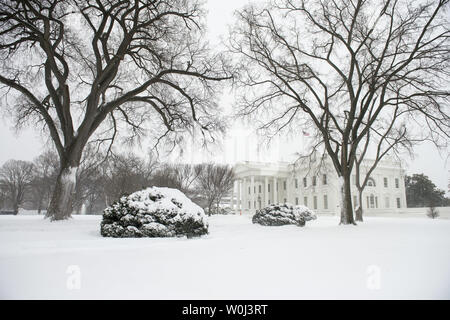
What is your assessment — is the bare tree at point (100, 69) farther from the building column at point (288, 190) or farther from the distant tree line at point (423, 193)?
the distant tree line at point (423, 193)

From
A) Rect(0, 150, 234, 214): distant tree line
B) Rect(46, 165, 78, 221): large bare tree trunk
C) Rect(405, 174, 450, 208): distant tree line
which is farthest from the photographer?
Rect(405, 174, 450, 208): distant tree line

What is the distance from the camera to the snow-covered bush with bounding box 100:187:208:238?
6438 millimetres

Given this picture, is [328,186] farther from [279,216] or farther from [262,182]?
[279,216]

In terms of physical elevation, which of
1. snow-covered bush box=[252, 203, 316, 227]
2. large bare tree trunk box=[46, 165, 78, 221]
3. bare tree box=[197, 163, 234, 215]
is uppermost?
bare tree box=[197, 163, 234, 215]

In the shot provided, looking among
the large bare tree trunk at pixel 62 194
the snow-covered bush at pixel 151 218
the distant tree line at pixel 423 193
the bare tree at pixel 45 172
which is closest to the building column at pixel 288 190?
the distant tree line at pixel 423 193

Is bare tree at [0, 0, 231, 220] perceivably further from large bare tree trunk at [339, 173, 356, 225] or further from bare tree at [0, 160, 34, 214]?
bare tree at [0, 160, 34, 214]

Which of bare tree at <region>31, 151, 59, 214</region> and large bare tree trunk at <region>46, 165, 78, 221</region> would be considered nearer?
large bare tree trunk at <region>46, 165, 78, 221</region>

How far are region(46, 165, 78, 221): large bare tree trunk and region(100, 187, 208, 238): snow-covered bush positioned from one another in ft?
17.2

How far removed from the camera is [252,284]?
2500mm

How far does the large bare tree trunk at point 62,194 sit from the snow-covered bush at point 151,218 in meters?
5.26

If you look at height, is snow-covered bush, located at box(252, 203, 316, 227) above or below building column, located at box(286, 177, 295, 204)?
below

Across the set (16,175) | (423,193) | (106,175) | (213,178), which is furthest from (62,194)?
(423,193)

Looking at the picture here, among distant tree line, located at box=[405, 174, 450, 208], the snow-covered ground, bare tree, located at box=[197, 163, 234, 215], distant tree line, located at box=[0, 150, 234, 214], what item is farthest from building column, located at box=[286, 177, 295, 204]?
the snow-covered ground
